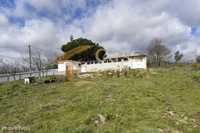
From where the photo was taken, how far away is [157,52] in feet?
129

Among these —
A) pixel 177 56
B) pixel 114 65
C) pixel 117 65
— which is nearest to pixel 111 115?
pixel 117 65

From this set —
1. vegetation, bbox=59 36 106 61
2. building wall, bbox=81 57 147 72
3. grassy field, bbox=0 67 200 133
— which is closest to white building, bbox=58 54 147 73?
building wall, bbox=81 57 147 72

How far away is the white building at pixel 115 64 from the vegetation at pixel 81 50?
4232 millimetres

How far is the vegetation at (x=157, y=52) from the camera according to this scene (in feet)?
128

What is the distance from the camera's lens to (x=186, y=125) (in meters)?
6.30

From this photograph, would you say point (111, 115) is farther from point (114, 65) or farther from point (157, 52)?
point (157, 52)

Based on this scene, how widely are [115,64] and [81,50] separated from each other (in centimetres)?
941

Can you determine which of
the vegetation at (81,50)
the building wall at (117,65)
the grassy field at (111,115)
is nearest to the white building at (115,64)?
the building wall at (117,65)

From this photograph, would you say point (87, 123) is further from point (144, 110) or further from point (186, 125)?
point (186, 125)

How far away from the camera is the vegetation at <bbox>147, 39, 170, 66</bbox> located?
3912 cm

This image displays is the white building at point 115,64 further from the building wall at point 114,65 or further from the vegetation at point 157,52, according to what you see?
the vegetation at point 157,52

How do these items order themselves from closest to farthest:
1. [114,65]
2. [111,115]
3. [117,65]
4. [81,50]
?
1. [111,115]
2. [117,65]
3. [114,65]
4. [81,50]

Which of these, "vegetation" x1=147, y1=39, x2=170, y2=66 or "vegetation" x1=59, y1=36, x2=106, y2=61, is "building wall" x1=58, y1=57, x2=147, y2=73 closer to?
"vegetation" x1=59, y1=36, x2=106, y2=61

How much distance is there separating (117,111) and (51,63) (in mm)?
31030
